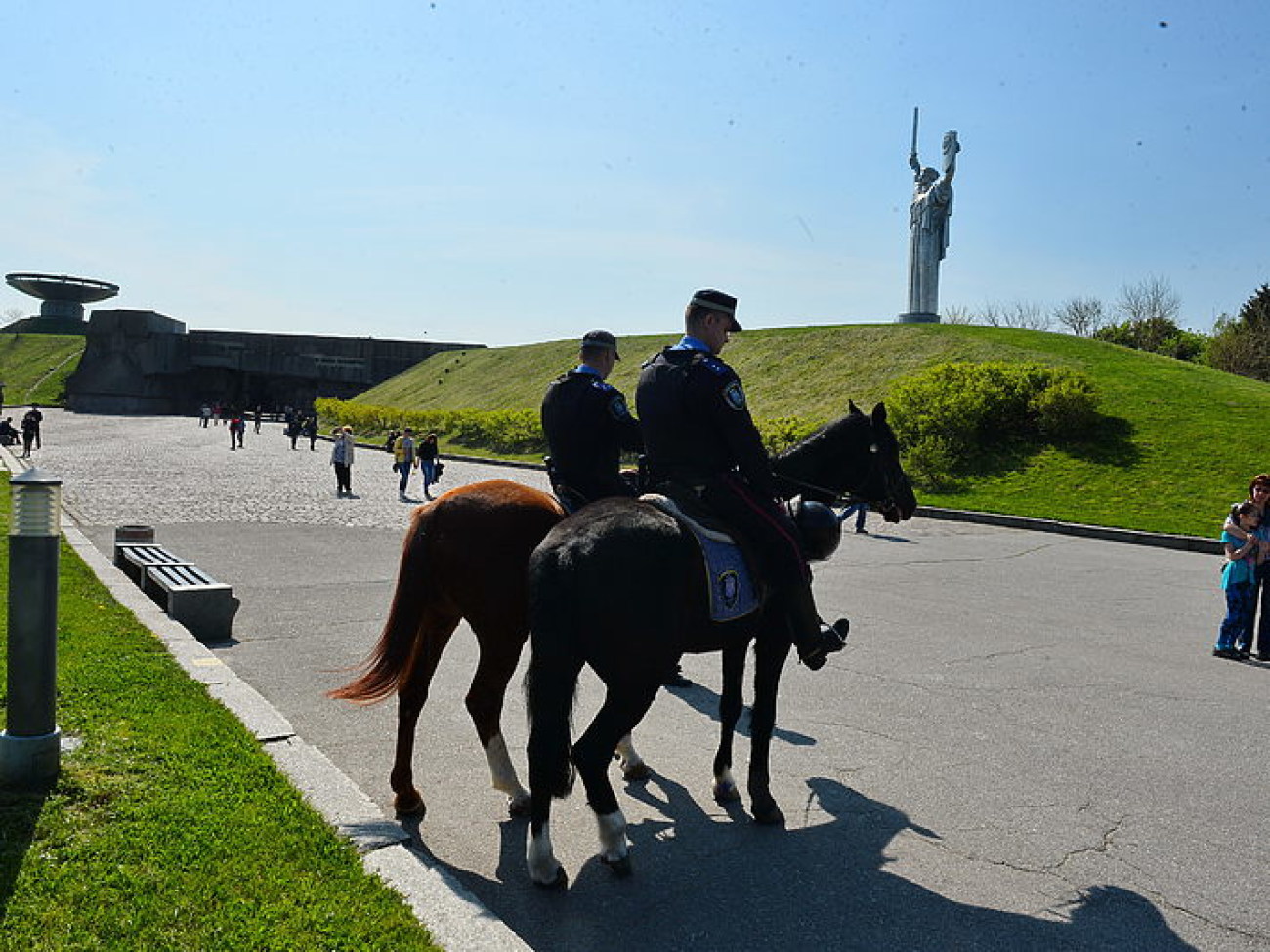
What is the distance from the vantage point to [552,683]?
388 cm

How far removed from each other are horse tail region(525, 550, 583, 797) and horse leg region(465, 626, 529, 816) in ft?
2.28

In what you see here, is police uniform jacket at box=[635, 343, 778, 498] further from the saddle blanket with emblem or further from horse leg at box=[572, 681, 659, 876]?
horse leg at box=[572, 681, 659, 876]

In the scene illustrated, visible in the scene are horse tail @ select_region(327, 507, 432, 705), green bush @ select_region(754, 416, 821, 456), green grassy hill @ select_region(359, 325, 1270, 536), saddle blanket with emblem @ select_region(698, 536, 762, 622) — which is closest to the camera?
saddle blanket with emblem @ select_region(698, 536, 762, 622)

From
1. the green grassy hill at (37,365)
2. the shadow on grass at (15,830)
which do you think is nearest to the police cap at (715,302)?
the shadow on grass at (15,830)

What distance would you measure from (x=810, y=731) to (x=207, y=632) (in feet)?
16.5

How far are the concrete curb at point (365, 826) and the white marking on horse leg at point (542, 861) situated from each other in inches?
13.0

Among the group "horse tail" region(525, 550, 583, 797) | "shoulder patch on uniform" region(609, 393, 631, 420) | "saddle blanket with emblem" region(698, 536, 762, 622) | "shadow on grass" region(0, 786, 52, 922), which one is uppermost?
"shoulder patch on uniform" region(609, 393, 631, 420)

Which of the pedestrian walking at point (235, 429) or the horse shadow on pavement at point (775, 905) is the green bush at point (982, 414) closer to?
the horse shadow on pavement at point (775, 905)

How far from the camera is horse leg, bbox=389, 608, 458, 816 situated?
178 inches

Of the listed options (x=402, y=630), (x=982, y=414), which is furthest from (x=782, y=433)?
(x=402, y=630)

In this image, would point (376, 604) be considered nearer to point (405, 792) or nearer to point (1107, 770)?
point (405, 792)

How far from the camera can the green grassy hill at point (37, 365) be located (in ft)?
257

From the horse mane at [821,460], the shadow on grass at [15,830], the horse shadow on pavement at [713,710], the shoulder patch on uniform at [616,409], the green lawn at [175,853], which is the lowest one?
the horse shadow on pavement at [713,710]

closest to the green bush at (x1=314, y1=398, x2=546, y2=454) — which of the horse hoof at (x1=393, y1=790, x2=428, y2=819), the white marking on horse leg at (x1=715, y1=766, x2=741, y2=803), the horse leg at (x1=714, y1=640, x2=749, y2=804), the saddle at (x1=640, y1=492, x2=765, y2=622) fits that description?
the horse leg at (x1=714, y1=640, x2=749, y2=804)
